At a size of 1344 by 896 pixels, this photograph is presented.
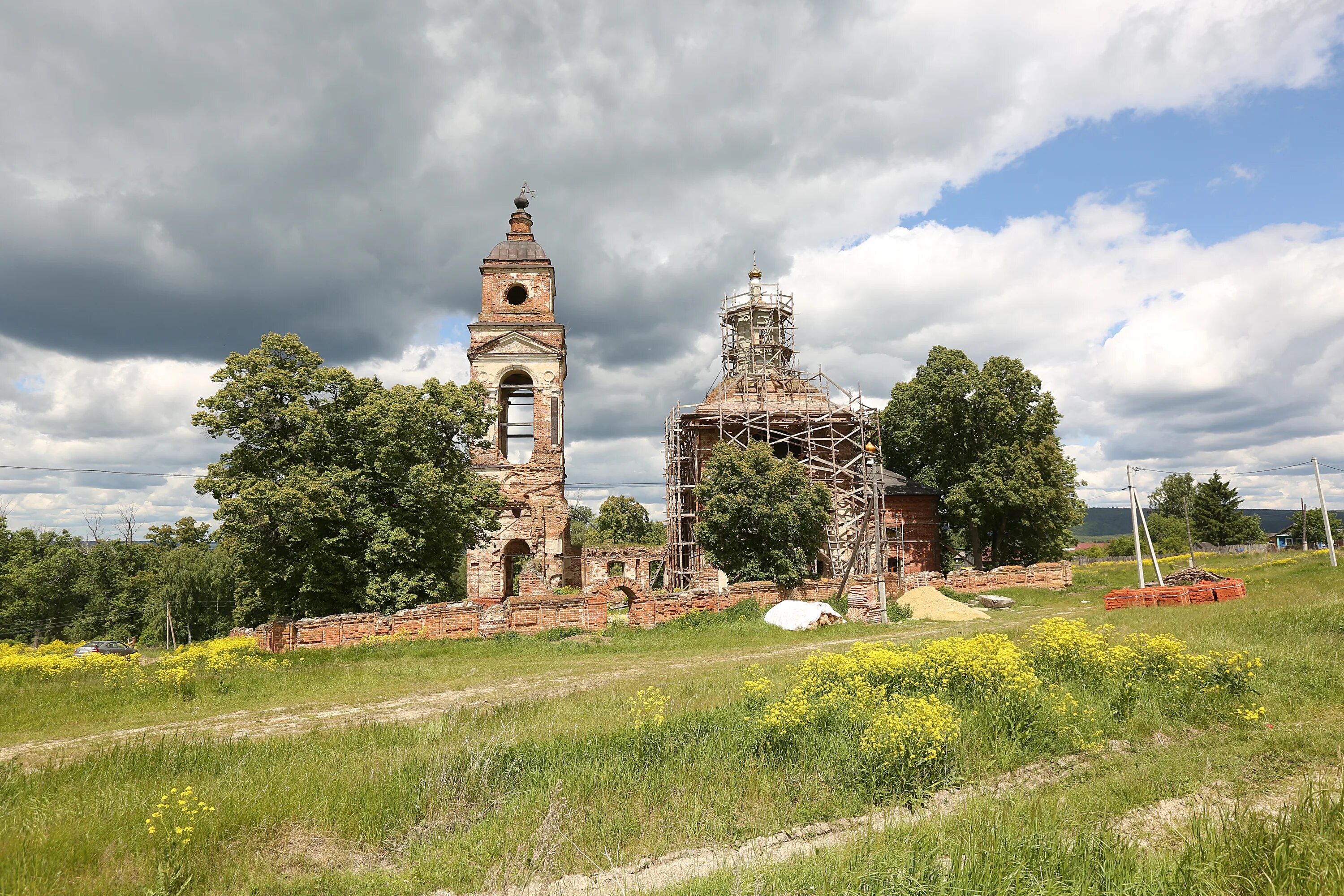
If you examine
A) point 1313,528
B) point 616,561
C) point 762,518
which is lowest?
point 1313,528

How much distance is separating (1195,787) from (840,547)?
23511mm

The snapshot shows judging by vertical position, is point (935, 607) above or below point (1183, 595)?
below

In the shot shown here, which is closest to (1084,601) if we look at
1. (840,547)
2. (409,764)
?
(840,547)

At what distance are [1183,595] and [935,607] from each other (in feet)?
20.2

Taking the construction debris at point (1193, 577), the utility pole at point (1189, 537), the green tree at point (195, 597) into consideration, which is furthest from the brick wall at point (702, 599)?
the green tree at point (195, 597)

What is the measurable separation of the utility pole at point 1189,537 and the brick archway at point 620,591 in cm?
1826

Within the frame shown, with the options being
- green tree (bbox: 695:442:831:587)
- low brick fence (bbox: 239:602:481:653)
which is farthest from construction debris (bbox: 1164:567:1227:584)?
low brick fence (bbox: 239:602:481:653)

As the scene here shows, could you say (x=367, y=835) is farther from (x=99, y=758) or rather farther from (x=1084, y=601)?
(x=1084, y=601)

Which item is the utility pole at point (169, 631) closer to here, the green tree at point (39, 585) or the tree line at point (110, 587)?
the tree line at point (110, 587)

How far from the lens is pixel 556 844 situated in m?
4.42

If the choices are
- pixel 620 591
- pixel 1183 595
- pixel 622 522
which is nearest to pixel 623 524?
pixel 622 522

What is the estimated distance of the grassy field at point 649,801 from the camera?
3740 millimetres

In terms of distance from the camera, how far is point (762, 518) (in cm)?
2205

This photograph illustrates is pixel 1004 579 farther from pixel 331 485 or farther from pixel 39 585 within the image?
pixel 39 585
